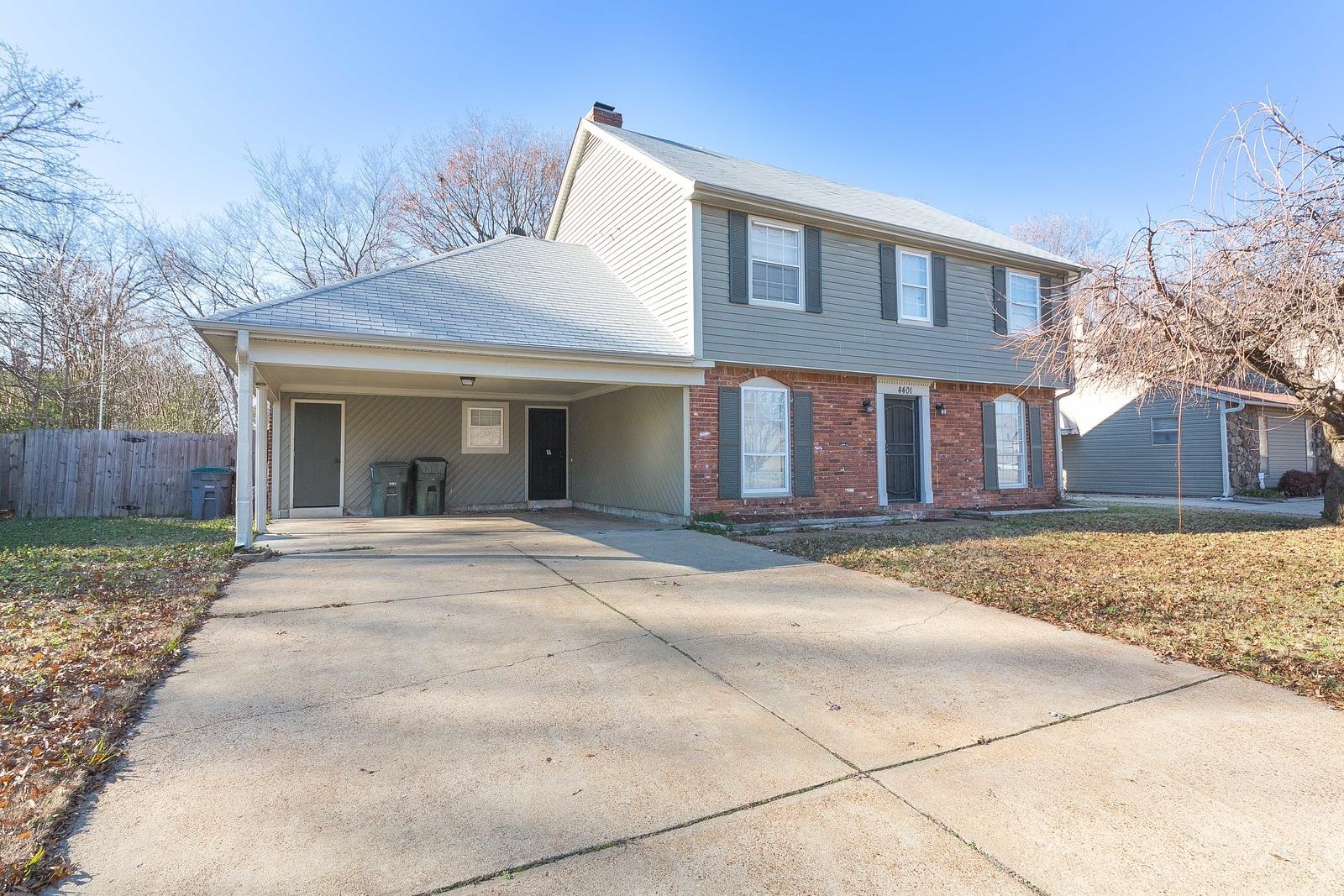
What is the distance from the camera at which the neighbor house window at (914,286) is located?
11617mm

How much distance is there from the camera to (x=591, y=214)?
43.7 ft

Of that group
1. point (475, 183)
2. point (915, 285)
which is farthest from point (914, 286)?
point (475, 183)

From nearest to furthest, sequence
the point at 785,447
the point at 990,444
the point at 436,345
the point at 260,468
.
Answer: the point at 436,345, the point at 260,468, the point at 785,447, the point at 990,444

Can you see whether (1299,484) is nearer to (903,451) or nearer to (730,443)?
(903,451)

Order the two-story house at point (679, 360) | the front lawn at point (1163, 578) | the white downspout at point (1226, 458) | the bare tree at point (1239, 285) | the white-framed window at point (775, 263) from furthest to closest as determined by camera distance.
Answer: the white downspout at point (1226, 458), the white-framed window at point (775, 263), the two-story house at point (679, 360), the bare tree at point (1239, 285), the front lawn at point (1163, 578)

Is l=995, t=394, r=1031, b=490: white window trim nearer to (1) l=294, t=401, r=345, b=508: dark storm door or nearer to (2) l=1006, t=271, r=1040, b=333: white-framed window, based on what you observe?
(2) l=1006, t=271, r=1040, b=333: white-framed window

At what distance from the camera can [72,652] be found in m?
3.81

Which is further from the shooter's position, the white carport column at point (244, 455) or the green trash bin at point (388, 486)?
the green trash bin at point (388, 486)

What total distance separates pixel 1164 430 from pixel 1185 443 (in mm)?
584

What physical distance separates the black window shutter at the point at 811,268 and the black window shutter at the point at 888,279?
1.36 m

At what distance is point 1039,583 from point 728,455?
4.75m

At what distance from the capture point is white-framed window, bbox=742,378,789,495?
1016 cm

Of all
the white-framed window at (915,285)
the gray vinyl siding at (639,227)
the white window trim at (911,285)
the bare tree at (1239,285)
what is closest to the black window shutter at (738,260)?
the gray vinyl siding at (639,227)

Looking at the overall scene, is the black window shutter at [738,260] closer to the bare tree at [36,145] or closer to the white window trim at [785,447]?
the white window trim at [785,447]
